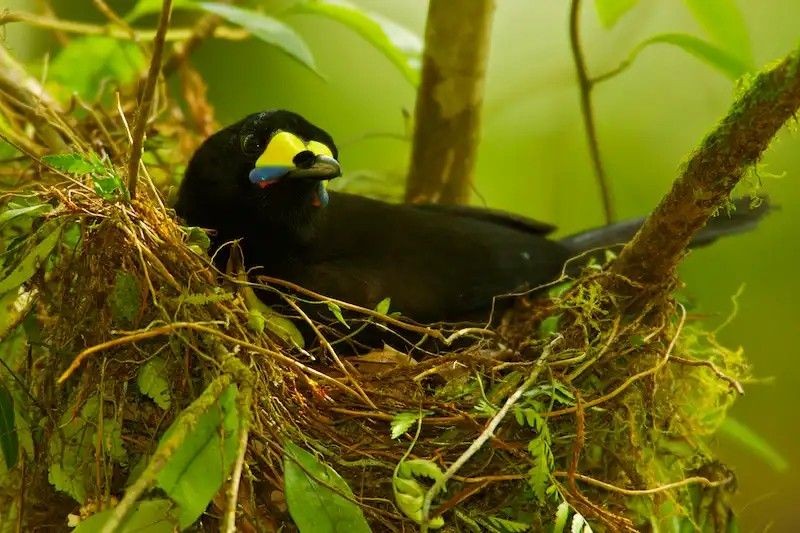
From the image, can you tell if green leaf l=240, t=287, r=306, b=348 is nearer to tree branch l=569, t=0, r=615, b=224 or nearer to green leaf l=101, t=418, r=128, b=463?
green leaf l=101, t=418, r=128, b=463

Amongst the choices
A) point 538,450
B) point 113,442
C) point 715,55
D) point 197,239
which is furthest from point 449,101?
point 113,442

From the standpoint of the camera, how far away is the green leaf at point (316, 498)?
0.81 meters

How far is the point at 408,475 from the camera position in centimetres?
88

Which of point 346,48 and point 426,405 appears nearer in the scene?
point 426,405

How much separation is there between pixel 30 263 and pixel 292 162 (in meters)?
0.34

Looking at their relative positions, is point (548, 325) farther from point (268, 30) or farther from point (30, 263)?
point (30, 263)

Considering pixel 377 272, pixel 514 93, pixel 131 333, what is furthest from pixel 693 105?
pixel 131 333

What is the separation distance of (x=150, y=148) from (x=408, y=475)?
80 centimetres

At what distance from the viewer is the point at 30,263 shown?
0.93 meters

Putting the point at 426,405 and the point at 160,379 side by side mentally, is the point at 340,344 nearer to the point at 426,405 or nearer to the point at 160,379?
the point at 426,405

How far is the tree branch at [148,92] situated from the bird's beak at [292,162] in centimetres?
22

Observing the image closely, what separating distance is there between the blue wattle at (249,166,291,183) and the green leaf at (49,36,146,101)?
53cm

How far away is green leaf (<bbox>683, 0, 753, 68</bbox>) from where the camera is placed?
4.03ft

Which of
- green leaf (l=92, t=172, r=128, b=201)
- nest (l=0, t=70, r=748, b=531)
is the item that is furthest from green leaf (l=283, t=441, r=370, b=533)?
green leaf (l=92, t=172, r=128, b=201)
